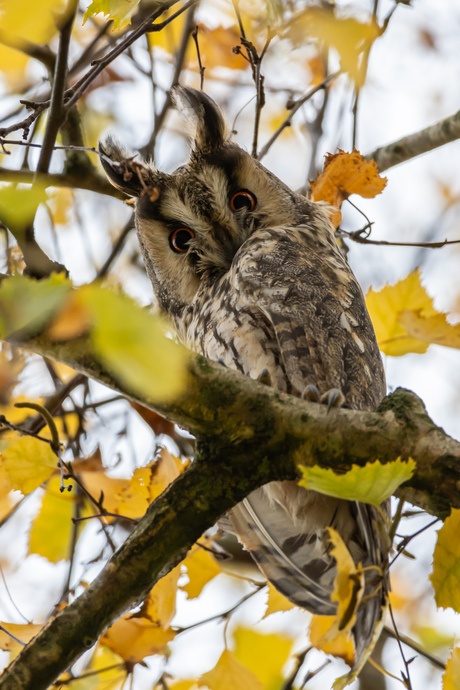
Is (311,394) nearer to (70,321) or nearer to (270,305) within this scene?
(270,305)

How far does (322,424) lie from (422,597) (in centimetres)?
368

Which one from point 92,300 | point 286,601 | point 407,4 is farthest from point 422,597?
point 92,300

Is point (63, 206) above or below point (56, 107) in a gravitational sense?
above

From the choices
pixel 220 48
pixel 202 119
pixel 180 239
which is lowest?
pixel 180 239

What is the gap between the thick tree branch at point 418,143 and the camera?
256 cm

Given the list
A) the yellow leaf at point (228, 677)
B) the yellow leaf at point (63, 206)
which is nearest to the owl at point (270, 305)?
the yellow leaf at point (228, 677)

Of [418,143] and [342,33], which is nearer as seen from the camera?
[342,33]

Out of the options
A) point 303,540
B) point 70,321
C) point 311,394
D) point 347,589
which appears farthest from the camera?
point 303,540

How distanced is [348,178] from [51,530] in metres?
1.73

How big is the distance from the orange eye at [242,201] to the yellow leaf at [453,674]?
5.44ft

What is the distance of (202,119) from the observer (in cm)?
263

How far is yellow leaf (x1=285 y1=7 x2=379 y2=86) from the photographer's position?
7.72 feet

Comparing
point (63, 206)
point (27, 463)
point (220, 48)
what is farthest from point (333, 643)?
point (63, 206)

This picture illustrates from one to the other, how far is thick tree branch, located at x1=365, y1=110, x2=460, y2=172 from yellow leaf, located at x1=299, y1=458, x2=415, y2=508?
180cm
